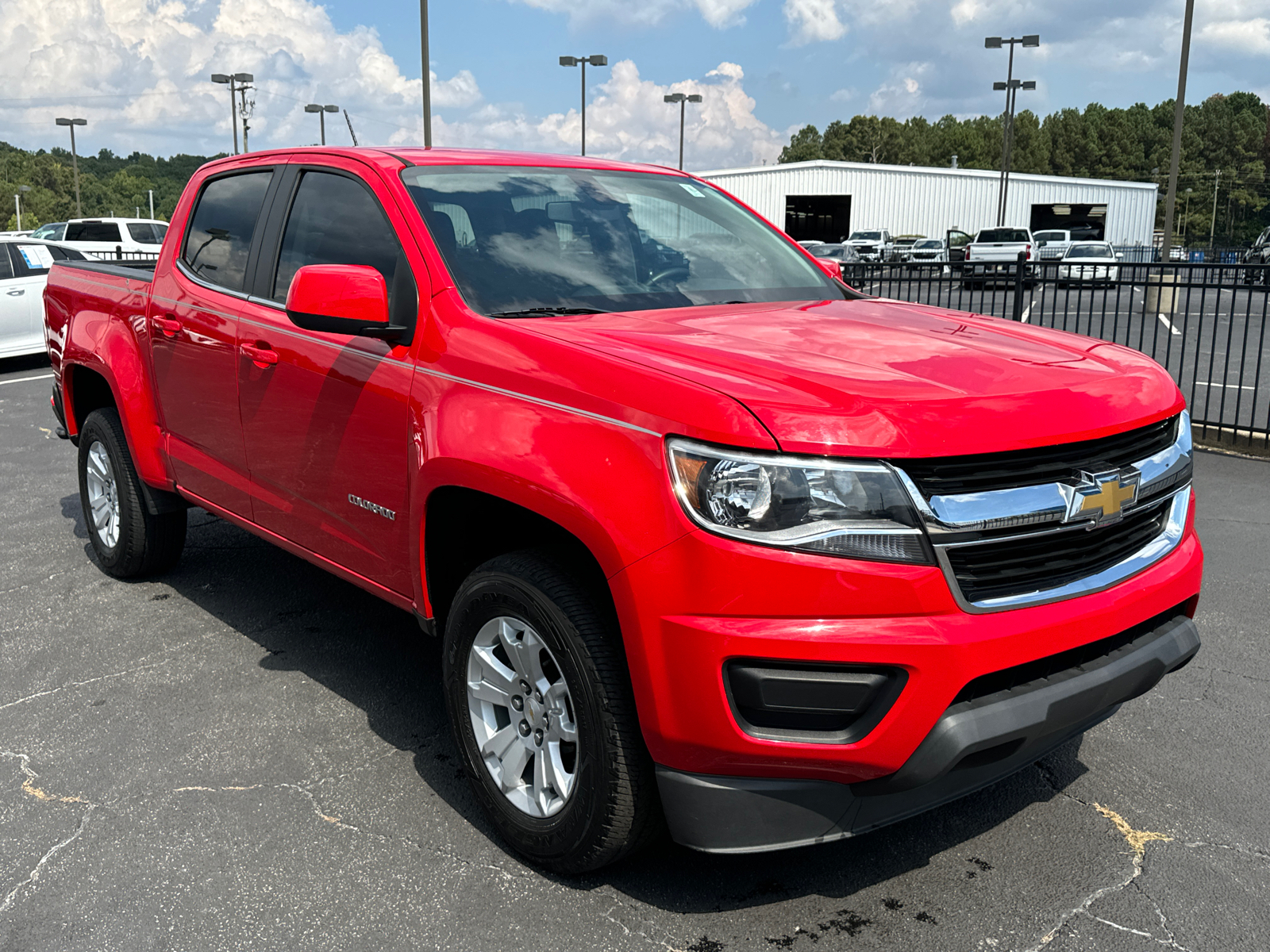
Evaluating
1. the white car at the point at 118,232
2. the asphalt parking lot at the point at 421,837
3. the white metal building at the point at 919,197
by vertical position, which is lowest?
the asphalt parking lot at the point at 421,837

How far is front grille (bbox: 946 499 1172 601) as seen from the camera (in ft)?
7.88

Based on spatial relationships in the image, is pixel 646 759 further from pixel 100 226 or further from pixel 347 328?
pixel 100 226

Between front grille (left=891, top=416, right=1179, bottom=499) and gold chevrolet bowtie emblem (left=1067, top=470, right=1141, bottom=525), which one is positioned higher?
front grille (left=891, top=416, right=1179, bottom=499)

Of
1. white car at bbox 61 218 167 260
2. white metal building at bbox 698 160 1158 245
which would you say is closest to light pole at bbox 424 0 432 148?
white car at bbox 61 218 167 260

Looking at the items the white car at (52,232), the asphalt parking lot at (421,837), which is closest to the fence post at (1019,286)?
the asphalt parking lot at (421,837)

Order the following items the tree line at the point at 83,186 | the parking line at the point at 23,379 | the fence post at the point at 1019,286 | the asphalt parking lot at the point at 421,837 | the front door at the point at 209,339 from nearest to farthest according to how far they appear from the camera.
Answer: the asphalt parking lot at the point at 421,837
the front door at the point at 209,339
the fence post at the point at 1019,286
the parking line at the point at 23,379
the tree line at the point at 83,186

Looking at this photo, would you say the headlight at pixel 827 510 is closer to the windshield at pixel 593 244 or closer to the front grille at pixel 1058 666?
the front grille at pixel 1058 666

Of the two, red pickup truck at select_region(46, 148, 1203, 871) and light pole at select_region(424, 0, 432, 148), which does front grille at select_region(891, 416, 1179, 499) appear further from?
light pole at select_region(424, 0, 432, 148)

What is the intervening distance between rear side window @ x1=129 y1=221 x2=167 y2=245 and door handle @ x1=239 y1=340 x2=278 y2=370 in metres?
21.8

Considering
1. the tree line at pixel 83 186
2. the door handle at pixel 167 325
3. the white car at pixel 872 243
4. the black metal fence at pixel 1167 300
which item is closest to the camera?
the door handle at pixel 167 325

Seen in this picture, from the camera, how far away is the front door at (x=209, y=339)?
4207 mm

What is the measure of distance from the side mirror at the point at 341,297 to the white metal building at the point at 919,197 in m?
60.9

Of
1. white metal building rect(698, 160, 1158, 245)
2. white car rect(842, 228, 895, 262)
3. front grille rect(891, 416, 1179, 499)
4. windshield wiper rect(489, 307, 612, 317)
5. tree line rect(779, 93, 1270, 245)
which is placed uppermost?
tree line rect(779, 93, 1270, 245)

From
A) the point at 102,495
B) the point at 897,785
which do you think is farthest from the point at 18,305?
the point at 897,785
